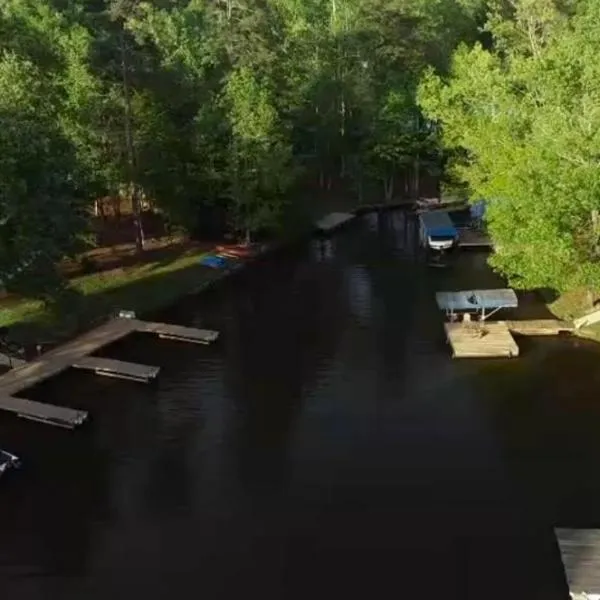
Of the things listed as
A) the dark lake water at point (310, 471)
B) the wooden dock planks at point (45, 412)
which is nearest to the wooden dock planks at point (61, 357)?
the dark lake water at point (310, 471)

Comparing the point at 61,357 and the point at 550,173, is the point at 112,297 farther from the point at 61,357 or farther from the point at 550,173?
the point at 550,173

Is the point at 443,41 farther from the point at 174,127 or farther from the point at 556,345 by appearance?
the point at 556,345

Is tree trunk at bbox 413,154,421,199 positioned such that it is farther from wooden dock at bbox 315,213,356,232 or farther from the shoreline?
the shoreline

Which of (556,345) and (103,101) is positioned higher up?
(103,101)

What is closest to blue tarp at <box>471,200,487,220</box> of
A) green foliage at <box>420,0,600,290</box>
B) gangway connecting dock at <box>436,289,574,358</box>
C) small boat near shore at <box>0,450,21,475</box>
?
green foliage at <box>420,0,600,290</box>

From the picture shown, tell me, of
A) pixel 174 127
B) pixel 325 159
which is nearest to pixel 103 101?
pixel 174 127

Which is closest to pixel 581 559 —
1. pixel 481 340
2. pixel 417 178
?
pixel 481 340
